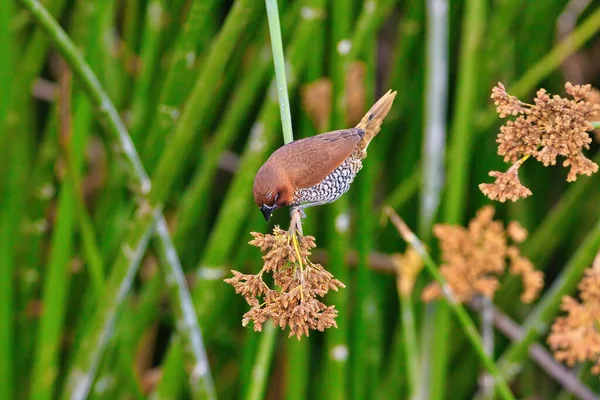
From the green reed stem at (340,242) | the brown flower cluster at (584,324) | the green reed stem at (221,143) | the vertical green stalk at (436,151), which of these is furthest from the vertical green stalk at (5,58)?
the brown flower cluster at (584,324)

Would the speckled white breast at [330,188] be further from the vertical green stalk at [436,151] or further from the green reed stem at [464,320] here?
the vertical green stalk at [436,151]

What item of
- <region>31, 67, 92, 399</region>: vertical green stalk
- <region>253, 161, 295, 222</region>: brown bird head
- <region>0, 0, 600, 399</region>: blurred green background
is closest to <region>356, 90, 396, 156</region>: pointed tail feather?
<region>253, 161, 295, 222</region>: brown bird head

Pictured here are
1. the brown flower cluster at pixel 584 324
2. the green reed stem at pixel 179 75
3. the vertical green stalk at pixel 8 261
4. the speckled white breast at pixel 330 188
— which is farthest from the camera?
the vertical green stalk at pixel 8 261

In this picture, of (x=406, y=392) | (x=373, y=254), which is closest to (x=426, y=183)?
(x=373, y=254)

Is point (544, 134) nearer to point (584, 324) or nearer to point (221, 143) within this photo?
point (584, 324)

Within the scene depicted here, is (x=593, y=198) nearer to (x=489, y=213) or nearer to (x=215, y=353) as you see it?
(x=489, y=213)

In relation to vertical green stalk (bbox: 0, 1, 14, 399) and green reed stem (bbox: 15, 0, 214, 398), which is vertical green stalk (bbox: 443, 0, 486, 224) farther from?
vertical green stalk (bbox: 0, 1, 14, 399)
